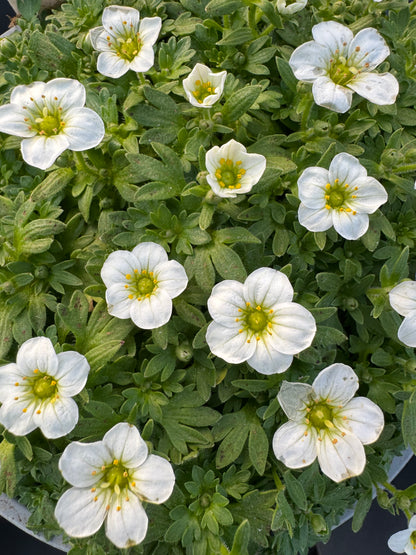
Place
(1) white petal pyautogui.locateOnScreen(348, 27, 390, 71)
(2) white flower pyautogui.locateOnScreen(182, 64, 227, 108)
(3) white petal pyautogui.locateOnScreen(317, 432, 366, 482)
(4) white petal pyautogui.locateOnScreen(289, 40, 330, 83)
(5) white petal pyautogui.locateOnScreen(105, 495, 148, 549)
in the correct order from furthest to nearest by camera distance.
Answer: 1. (1) white petal pyautogui.locateOnScreen(348, 27, 390, 71)
2. (4) white petal pyautogui.locateOnScreen(289, 40, 330, 83)
3. (2) white flower pyautogui.locateOnScreen(182, 64, 227, 108)
4. (3) white petal pyautogui.locateOnScreen(317, 432, 366, 482)
5. (5) white petal pyautogui.locateOnScreen(105, 495, 148, 549)

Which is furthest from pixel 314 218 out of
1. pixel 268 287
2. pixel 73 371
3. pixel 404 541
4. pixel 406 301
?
pixel 404 541

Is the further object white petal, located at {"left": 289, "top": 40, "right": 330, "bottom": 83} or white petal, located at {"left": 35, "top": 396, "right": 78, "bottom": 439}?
white petal, located at {"left": 289, "top": 40, "right": 330, "bottom": 83}

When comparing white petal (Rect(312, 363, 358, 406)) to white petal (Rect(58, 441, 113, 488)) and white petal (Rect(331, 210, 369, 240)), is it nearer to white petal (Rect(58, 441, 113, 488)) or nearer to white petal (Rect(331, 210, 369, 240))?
white petal (Rect(331, 210, 369, 240))

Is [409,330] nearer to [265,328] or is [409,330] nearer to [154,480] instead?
[265,328]

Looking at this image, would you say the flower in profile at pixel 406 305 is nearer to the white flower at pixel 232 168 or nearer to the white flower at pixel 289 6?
the white flower at pixel 232 168

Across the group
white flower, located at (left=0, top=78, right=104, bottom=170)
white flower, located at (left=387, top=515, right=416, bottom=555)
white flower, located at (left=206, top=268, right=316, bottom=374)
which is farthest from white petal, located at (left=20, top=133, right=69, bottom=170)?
white flower, located at (left=387, top=515, right=416, bottom=555)

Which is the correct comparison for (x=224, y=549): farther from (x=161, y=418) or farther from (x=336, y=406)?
(x=336, y=406)
